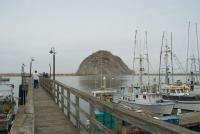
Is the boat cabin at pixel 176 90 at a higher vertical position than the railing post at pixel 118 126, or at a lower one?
lower

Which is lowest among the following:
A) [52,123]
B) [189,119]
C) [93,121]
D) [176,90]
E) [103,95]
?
[189,119]

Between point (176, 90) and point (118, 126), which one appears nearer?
point (118, 126)

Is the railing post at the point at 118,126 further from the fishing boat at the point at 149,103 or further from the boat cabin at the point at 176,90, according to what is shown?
the boat cabin at the point at 176,90

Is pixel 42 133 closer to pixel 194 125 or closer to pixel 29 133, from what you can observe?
pixel 29 133

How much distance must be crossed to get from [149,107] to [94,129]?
76.1 ft

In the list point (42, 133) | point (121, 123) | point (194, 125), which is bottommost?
point (194, 125)

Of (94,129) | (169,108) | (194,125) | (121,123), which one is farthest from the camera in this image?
(169,108)

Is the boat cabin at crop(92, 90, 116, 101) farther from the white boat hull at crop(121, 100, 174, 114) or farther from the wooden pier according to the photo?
the wooden pier

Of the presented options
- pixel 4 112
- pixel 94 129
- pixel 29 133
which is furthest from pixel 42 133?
pixel 4 112

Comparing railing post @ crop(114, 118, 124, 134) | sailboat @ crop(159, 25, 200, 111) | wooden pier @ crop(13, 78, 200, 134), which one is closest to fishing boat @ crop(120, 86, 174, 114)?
sailboat @ crop(159, 25, 200, 111)

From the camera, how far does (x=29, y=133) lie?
6242 millimetres

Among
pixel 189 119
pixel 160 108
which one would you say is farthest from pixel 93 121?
pixel 160 108

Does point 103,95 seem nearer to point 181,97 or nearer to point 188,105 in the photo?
point 181,97

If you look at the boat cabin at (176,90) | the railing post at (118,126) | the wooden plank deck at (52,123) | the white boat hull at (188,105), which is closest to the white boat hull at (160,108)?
the white boat hull at (188,105)
